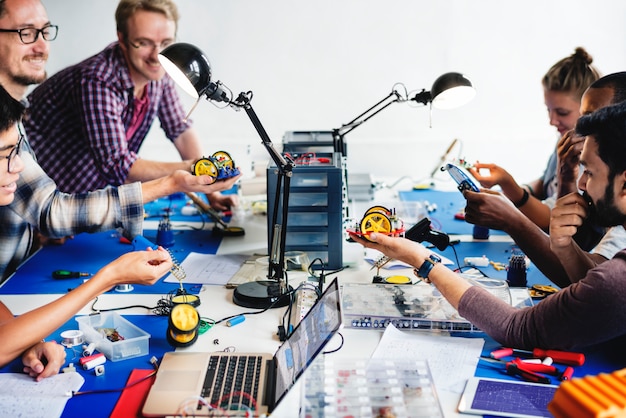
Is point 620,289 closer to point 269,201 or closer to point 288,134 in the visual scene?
point 269,201

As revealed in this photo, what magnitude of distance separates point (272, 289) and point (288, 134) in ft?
3.84

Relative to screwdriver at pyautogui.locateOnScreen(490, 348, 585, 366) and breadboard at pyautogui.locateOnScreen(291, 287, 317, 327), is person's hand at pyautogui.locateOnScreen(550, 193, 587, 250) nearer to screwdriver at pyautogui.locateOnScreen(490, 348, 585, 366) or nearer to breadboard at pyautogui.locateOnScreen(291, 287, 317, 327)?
screwdriver at pyautogui.locateOnScreen(490, 348, 585, 366)

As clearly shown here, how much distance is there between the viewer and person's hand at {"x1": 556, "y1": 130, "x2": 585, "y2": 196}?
7.69 feet

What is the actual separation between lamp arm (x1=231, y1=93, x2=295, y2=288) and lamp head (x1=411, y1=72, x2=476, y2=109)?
70 centimetres

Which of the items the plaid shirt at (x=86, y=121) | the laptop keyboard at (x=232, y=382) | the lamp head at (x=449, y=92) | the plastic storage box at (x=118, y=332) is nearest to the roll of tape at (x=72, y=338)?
the plastic storage box at (x=118, y=332)

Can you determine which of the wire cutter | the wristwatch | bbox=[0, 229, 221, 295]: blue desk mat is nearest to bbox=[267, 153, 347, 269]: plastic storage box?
bbox=[0, 229, 221, 295]: blue desk mat

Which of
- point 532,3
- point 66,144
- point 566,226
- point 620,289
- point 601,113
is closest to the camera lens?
point 620,289

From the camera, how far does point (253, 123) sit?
1.79m

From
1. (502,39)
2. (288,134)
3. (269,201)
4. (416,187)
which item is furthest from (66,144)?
(502,39)

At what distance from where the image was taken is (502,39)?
4574mm

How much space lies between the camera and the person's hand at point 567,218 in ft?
5.71

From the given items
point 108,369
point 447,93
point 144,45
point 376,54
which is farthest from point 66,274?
→ point 376,54

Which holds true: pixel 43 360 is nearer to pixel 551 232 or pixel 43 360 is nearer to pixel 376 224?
pixel 376 224

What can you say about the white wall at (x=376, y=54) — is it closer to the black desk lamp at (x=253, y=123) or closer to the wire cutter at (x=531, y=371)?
the black desk lamp at (x=253, y=123)
